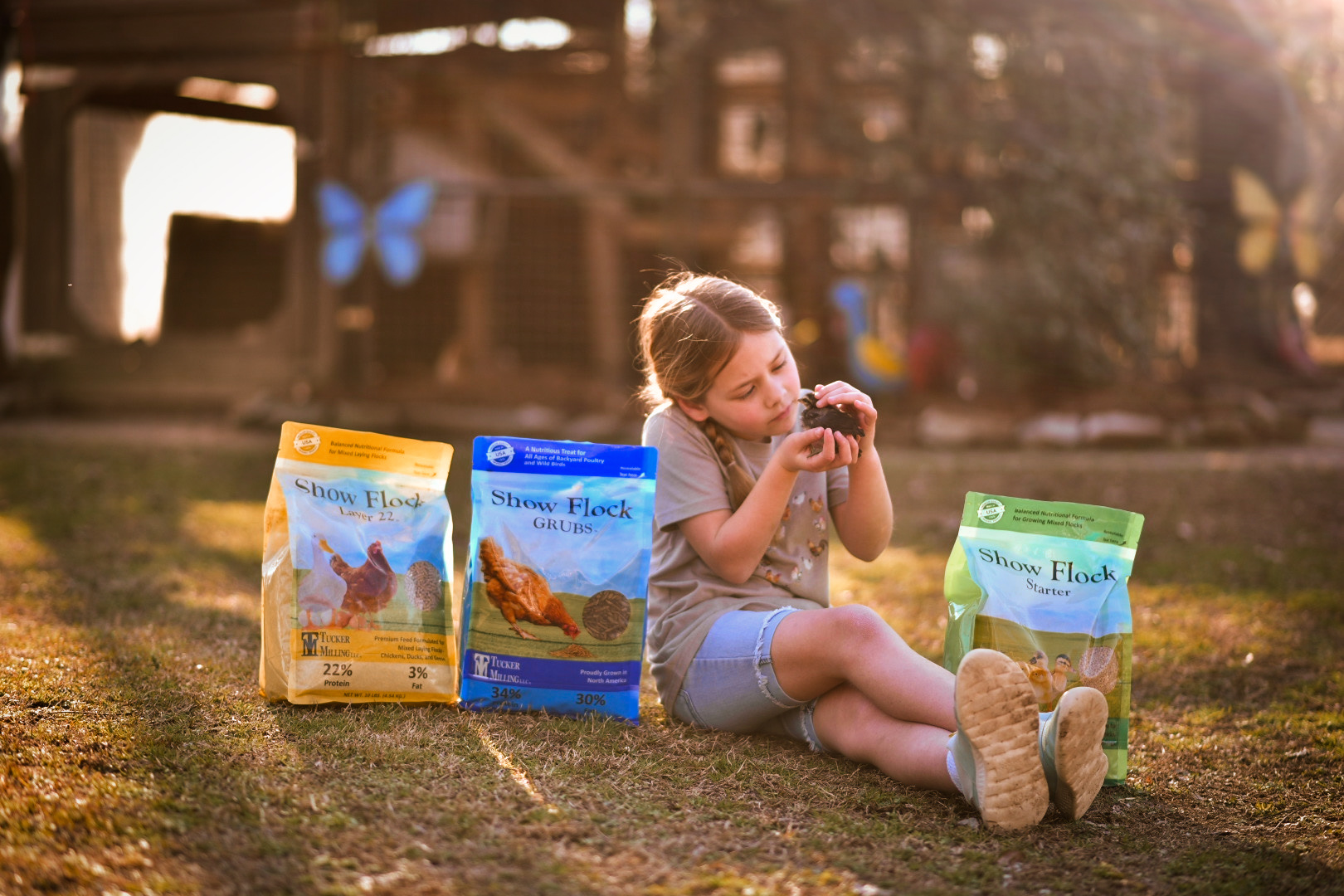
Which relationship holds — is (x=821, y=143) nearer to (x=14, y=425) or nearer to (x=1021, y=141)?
(x=1021, y=141)

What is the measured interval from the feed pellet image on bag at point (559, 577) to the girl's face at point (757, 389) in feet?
0.63

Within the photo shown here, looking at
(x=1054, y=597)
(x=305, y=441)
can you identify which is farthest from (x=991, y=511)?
(x=305, y=441)

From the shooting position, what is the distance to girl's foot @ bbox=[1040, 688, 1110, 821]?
1.81 metres

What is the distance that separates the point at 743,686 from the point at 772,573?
277 millimetres

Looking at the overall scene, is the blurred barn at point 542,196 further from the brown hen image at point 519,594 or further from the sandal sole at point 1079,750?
the sandal sole at point 1079,750

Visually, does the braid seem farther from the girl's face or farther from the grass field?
the grass field

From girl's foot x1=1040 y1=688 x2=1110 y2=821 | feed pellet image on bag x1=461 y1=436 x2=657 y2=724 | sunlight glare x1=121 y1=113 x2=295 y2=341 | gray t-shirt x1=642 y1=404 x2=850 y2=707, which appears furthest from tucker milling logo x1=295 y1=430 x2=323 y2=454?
sunlight glare x1=121 y1=113 x2=295 y2=341

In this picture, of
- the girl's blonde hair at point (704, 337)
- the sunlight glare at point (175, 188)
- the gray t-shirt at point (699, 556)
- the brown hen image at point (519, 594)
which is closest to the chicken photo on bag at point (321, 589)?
the brown hen image at point (519, 594)

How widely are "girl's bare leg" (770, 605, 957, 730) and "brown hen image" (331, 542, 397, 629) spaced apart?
0.81m

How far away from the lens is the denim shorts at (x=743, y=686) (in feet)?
7.30

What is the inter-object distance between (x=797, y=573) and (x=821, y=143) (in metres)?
6.88

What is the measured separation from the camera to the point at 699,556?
2439mm

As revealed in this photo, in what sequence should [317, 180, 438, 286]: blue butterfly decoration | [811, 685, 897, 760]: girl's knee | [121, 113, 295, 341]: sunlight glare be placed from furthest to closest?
[121, 113, 295, 341]: sunlight glare, [317, 180, 438, 286]: blue butterfly decoration, [811, 685, 897, 760]: girl's knee

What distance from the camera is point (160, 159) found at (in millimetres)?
10414
